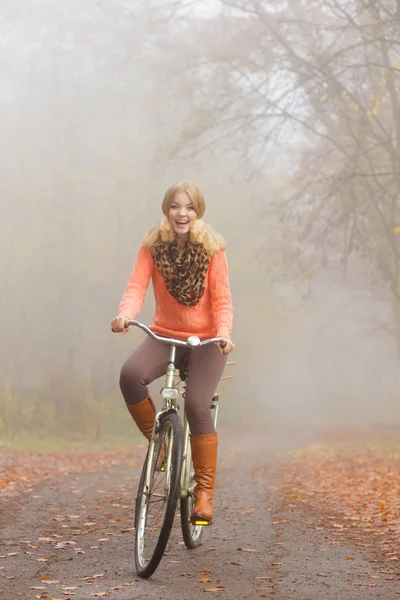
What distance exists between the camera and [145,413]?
5.73 meters

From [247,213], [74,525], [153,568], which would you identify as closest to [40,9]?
[247,213]

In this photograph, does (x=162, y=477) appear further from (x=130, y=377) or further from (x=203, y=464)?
(x=130, y=377)

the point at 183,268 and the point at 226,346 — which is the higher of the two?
the point at 183,268

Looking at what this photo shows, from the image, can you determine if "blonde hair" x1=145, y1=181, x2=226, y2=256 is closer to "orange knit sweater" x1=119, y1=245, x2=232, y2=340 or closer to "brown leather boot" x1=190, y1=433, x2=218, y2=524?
"orange knit sweater" x1=119, y1=245, x2=232, y2=340

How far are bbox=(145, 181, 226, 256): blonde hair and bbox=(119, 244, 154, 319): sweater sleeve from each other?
0.09 metres

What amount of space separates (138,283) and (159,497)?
1318 millimetres

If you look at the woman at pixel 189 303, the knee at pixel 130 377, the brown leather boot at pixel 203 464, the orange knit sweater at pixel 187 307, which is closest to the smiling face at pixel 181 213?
the woman at pixel 189 303

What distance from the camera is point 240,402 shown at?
117ft

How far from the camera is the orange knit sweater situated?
5.66 m

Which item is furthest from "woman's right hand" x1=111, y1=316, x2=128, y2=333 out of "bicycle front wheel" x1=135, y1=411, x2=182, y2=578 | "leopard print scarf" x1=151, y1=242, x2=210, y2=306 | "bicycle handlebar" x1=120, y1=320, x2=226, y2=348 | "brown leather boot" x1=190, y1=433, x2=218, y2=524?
"brown leather boot" x1=190, y1=433, x2=218, y2=524

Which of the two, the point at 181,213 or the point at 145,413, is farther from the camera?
the point at 145,413

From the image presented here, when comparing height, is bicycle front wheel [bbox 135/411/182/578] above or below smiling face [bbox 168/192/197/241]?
below

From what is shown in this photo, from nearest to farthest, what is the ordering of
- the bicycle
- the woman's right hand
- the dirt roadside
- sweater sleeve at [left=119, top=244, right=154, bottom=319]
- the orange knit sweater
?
the dirt roadside
the bicycle
the woman's right hand
sweater sleeve at [left=119, top=244, right=154, bottom=319]
the orange knit sweater

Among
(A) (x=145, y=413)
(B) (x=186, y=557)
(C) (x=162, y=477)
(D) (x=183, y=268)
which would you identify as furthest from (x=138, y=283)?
(B) (x=186, y=557)
